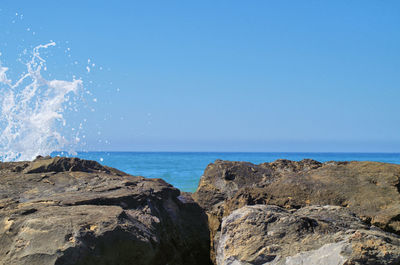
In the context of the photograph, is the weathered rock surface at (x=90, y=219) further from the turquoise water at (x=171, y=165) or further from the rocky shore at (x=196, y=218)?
the turquoise water at (x=171, y=165)

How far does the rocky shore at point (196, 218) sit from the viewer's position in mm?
3066

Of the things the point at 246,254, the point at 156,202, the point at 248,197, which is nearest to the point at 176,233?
the point at 156,202

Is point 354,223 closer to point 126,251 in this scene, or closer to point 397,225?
point 397,225

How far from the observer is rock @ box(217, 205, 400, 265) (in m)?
2.83

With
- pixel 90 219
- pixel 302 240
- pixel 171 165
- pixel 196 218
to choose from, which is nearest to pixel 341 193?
pixel 302 240

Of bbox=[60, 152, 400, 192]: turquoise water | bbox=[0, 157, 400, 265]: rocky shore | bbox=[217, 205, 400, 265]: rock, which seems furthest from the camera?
bbox=[60, 152, 400, 192]: turquoise water

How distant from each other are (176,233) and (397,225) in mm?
2084

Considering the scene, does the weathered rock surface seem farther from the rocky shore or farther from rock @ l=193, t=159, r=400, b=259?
rock @ l=193, t=159, r=400, b=259

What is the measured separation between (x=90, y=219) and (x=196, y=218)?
5.81ft

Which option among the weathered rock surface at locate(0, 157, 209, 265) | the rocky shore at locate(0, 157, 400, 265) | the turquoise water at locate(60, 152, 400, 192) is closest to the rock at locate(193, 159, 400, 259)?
the rocky shore at locate(0, 157, 400, 265)

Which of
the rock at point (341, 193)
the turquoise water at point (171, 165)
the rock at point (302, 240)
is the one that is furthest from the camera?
the turquoise water at point (171, 165)

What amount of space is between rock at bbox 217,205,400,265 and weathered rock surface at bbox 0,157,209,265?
0.77m

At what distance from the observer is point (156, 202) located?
14.7 ft

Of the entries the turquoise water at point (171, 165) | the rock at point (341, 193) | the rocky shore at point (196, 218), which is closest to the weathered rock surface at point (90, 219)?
the rocky shore at point (196, 218)
